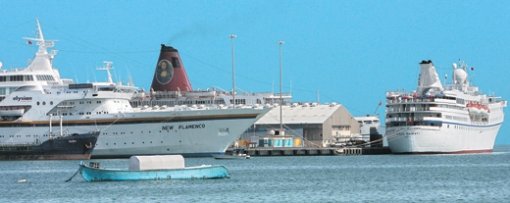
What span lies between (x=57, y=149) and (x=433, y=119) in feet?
100

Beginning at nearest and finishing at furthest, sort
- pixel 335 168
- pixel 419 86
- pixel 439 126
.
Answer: pixel 335 168
pixel 439 126
pixel 419 86

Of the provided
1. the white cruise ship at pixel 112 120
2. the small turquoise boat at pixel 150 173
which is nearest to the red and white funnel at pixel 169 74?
the white cruise ship at pixel 112 120

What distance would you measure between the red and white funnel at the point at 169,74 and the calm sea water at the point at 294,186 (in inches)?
1363

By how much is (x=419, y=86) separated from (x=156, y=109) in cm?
2568

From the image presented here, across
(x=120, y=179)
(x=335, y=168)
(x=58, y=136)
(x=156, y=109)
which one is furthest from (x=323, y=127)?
(x=120, y=179)

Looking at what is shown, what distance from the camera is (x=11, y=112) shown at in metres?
93.2

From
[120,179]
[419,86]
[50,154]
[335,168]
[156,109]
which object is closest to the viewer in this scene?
[120,179]

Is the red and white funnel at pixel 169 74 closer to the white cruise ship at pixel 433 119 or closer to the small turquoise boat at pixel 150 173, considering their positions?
the white cruise ship at pixel 433 119

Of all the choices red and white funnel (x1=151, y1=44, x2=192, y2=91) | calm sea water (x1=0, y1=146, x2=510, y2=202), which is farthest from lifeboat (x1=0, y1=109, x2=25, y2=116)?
red and white funnel (x1=151, y1=44, x2=192, y2=91)

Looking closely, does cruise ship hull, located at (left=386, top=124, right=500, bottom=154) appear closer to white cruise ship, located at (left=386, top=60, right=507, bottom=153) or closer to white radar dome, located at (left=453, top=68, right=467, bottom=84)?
white cruise ship, located at (left=386, top=60, right=507, bottom=153)

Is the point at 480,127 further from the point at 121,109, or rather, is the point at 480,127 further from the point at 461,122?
the point at 121,109

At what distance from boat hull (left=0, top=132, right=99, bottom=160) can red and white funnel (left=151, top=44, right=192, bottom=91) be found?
2332 cm

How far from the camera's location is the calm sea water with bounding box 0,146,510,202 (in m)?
50.5

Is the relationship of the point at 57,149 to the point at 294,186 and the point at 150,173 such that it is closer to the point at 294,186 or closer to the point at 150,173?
the point at 150,173
